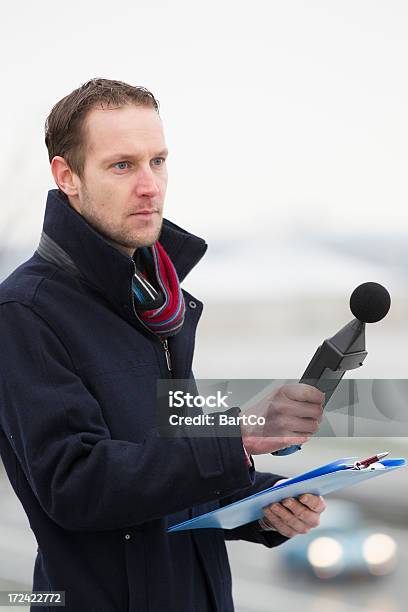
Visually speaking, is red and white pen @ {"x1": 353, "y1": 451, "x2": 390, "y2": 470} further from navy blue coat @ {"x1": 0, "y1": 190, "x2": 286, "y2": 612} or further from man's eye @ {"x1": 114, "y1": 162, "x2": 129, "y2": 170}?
man's eye @ {"x1": 114, "y1": 162, "x2": 129, "y2": 170}

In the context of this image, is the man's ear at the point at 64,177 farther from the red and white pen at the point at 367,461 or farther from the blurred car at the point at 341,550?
the blurred car at the point at 341,550

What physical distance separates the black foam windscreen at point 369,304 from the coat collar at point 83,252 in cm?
27

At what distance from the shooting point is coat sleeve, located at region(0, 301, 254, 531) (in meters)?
0.87

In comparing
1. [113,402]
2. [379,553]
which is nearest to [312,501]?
[113,402]

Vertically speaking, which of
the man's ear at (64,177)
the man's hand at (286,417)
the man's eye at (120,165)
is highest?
the man's ear at (64,177)

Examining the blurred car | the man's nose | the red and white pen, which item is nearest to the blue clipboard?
the red and white pen

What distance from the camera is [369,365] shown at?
2963mm

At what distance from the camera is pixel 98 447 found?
880mm

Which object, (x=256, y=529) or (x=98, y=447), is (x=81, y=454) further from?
(x=256, y=529)

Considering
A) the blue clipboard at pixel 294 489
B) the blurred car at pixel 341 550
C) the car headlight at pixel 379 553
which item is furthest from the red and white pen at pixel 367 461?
the car headlight at pixel 379 553

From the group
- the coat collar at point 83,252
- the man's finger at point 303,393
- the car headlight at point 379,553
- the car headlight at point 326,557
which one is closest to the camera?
the man's finger at point 303,393

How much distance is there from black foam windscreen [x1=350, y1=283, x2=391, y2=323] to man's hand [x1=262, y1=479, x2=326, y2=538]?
256 millimetres

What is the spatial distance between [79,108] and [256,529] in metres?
0.58

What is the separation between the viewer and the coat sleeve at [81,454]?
2.84 feet
